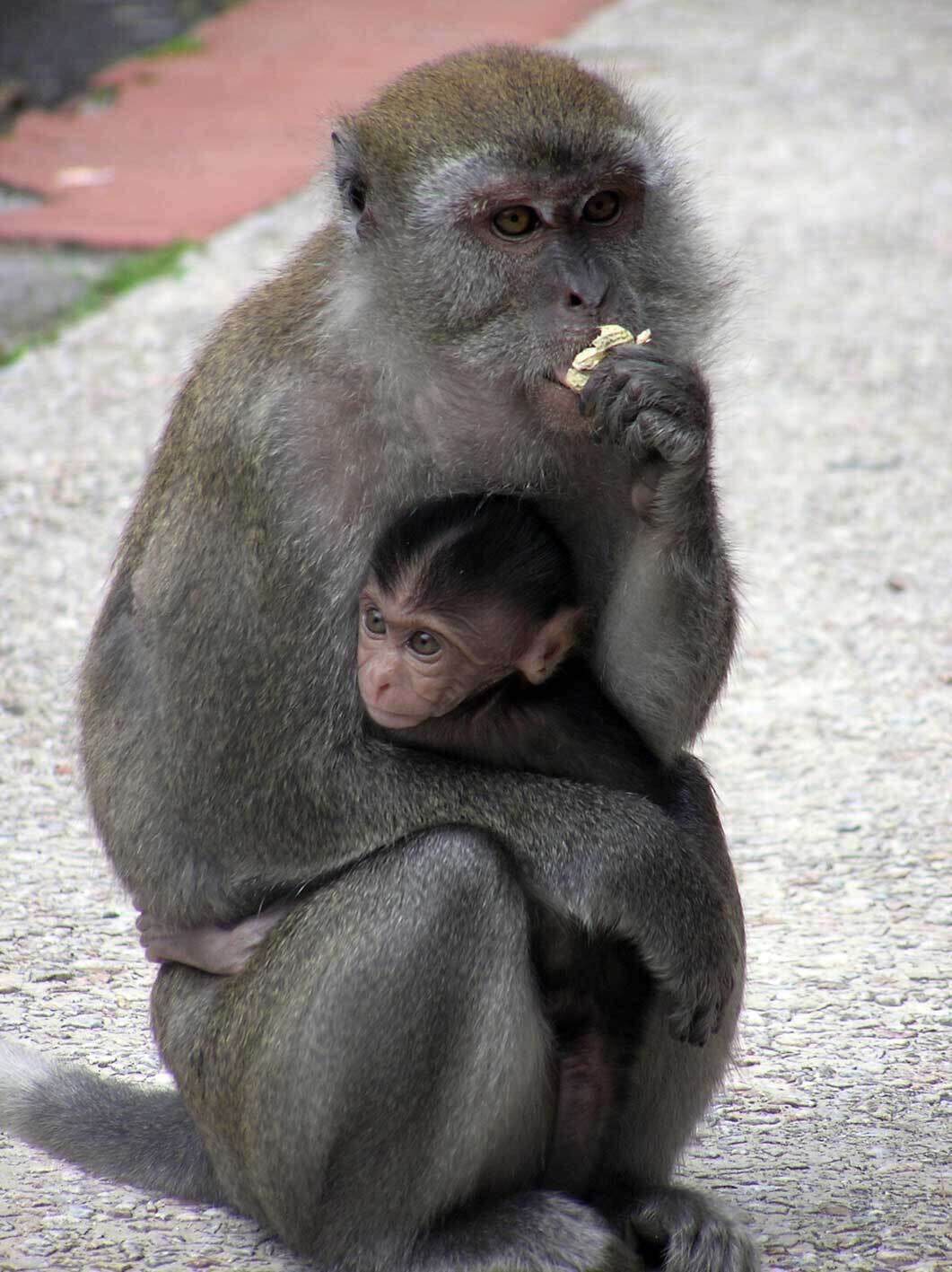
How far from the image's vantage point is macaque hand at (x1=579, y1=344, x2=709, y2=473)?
2.98 m

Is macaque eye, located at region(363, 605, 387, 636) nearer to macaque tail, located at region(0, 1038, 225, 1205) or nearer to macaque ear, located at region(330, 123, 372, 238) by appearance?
macaque ear, located at region(330, 123, 372, 238)

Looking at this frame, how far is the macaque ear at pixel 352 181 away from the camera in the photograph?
3.38 metres

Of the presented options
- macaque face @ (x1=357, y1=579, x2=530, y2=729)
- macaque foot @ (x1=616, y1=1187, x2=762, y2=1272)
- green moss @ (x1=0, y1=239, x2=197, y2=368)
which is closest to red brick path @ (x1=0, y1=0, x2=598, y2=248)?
green moss @ (x1=0, y1=239, x2=197, y2=368)

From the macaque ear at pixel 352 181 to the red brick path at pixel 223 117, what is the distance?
238 inches

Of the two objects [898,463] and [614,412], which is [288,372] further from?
[898,463]

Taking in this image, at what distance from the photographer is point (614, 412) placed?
2.98m

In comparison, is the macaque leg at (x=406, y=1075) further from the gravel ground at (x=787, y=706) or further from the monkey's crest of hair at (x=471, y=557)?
the monkey's crest of hair at (x=471, y=557)

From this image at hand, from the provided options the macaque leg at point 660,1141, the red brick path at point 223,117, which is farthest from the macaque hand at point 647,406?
the red brick path at point 223,117

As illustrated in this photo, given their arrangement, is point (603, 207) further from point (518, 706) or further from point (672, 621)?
point (518, 706)

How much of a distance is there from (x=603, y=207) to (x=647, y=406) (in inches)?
18.8

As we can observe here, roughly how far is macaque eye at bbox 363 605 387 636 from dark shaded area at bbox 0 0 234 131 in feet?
30.9

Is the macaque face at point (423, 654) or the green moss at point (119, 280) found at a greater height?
the green moss at point (119, 280)

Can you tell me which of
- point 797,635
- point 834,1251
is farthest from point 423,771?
point 797,635

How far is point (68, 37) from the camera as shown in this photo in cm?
1365
